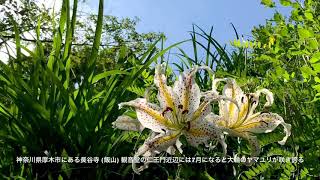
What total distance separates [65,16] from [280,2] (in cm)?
139

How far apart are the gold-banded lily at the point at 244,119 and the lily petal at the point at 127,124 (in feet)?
0.72

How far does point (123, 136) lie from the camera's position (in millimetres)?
2432

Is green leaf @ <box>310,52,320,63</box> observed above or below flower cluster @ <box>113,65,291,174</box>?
above

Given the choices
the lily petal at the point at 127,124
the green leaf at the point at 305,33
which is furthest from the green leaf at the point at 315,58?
the lily petal at the point at 127,124

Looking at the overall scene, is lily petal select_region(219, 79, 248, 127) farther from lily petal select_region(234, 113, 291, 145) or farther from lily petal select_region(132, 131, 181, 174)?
lily petal select_region(132, 131, 181, 174)

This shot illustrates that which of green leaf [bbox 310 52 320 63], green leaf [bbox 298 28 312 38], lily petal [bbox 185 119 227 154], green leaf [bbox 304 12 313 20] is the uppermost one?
green leaf [bbox 304 12 313 20]

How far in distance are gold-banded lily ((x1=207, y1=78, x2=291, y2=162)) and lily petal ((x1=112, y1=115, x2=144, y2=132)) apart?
8.7 inches

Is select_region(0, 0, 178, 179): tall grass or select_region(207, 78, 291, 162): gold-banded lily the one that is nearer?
select_region(207, 78, 291, 162): gold-banded lily

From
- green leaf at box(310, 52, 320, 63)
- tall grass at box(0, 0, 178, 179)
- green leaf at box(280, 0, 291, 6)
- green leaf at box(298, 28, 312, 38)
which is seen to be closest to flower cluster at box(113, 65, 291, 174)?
green leaf at box(310, 52, 320, 63)

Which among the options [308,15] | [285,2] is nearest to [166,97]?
[308,15]

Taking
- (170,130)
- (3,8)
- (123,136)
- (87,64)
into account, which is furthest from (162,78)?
(3,8)

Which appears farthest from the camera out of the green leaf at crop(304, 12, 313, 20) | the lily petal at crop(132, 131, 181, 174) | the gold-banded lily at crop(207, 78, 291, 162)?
the green leaf at crop(304, 12, 313, 20)

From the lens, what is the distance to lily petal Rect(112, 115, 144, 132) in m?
1.54

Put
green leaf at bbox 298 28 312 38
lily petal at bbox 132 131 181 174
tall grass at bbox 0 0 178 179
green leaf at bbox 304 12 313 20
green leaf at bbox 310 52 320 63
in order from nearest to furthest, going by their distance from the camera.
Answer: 1. lily petal at bbox 132 131 181 174
2. green leaf at bbox 310 52 320 63
3. green leaf at bbox 298 28 312 38
4. green leaf at bbox 304 12 313 20
5. tall grass at bbox 0 0 178 179
